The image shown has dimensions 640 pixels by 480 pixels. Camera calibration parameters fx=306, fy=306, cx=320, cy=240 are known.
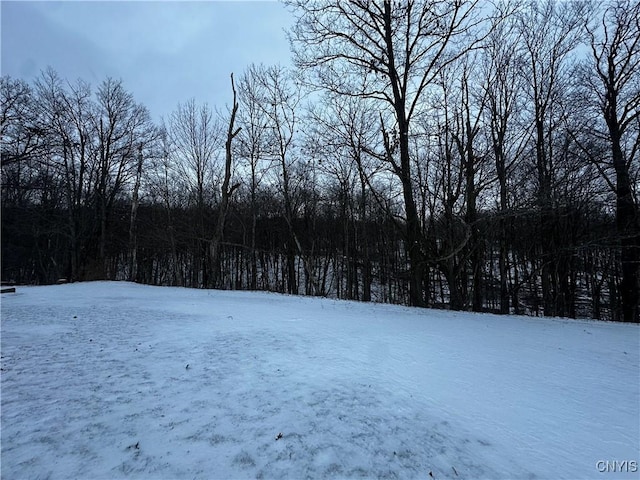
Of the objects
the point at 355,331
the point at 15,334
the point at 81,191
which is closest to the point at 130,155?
the point at 81,191

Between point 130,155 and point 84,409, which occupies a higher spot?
point 130,155

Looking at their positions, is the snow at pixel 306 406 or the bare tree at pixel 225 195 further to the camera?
the bare tree at pixel 225 195

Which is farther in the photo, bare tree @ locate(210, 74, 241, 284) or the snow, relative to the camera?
bare tree @ locate(210, 74, 241, 284)

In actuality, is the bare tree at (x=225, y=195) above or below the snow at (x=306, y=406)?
above

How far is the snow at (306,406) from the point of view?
205cm

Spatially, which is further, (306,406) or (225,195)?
(225,195)

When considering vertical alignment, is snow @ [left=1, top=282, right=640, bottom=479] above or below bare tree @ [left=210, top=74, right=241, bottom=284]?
below

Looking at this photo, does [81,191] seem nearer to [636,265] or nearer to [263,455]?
[263,455]

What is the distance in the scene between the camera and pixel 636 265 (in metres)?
13.1

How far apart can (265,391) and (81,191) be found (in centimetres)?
3034

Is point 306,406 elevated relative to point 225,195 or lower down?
lower down

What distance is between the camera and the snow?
80.9 inches

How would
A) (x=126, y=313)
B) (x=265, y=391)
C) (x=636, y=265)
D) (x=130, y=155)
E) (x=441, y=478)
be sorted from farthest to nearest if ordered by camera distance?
(x=130, y=155) → (x=636, y=265) → (x=126, y=313) → (x=265, y=391) → (x=441, y=478)

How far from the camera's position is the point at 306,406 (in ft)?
9.30
